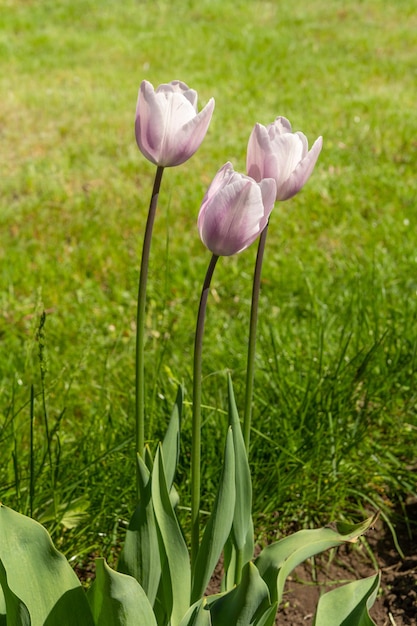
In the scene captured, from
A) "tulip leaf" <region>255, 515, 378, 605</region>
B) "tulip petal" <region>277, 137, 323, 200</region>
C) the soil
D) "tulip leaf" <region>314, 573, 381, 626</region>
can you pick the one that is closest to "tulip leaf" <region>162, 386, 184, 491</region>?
"tulip leaf" <region>255, 515, 378, 605</region>

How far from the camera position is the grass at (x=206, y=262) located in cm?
212

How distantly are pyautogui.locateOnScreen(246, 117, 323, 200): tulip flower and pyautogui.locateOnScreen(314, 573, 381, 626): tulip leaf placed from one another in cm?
71

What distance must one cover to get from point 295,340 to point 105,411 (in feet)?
2.84

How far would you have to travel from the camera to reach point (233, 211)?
1.22 m

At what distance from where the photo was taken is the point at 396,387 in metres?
2.47

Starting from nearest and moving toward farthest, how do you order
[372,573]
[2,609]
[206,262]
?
1. [2,609]
2. [372,573]
3. [206,262]

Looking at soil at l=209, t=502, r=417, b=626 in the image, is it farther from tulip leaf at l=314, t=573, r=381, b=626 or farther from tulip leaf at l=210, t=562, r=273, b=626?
tulip leaf at l=210, t=562, r=273, b=626

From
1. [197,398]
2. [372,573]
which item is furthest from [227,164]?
[372,573]

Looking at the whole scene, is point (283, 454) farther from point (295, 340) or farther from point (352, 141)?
point (352, 141)

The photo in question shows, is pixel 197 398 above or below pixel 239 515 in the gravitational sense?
above

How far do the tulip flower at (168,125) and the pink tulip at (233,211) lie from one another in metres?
0.11

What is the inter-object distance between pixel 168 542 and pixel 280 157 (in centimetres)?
70

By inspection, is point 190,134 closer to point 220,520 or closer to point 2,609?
point 220,520

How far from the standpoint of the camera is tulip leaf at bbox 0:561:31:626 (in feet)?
3.97
